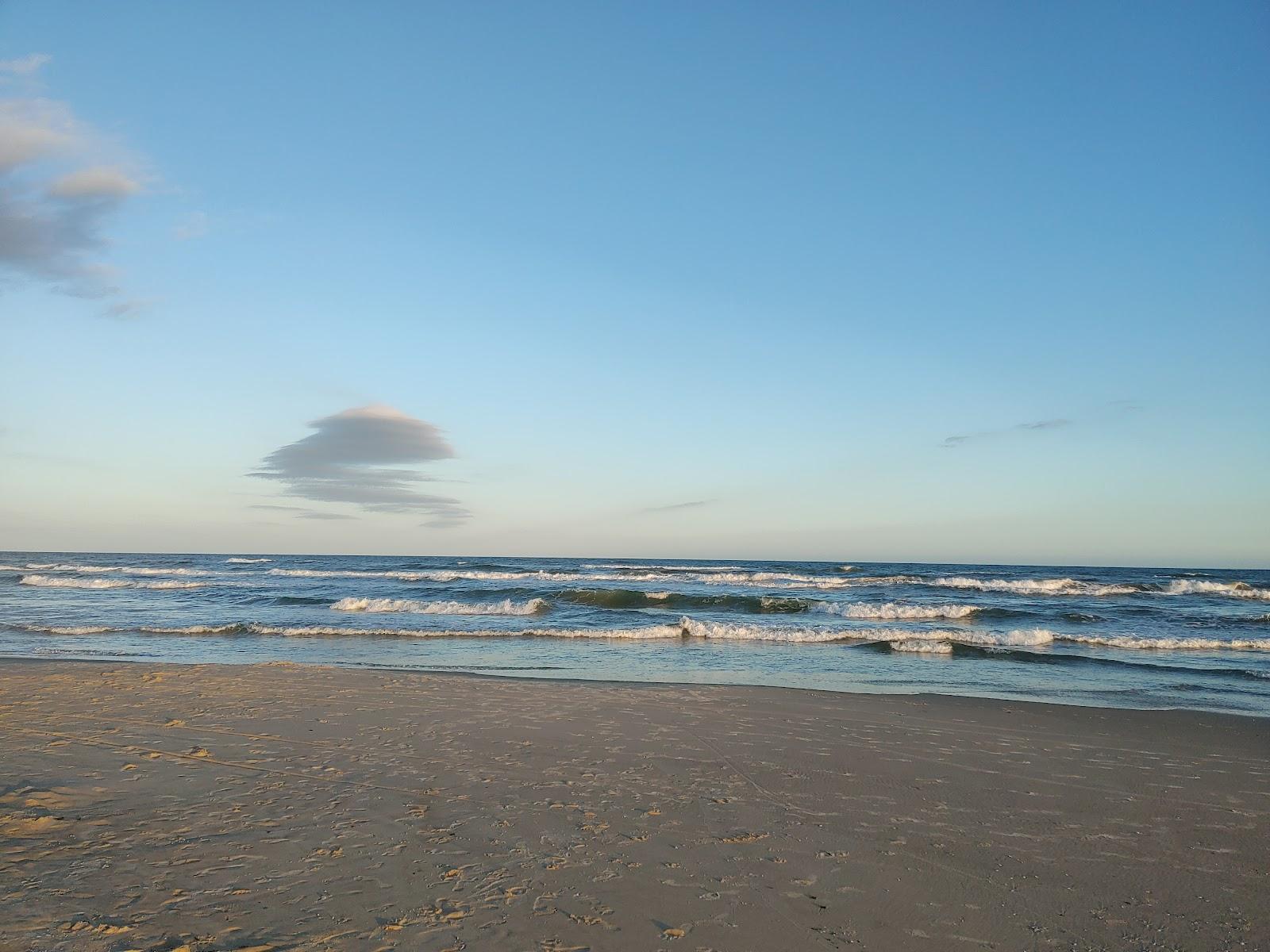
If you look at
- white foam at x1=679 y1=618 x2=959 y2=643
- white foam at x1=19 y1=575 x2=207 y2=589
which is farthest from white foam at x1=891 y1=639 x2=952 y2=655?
white foam at x1=19 y1=575 x2=207 y2=589

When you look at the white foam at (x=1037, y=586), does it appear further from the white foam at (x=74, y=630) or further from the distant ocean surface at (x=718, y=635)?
the white foam at (x=74, y=630)

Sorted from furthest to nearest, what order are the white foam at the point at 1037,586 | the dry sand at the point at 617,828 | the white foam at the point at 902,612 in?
the white foam at the point at 1037,586, the white foam at the point at 902,612, the dry sand at the point at 617,828

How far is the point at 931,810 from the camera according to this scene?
244 inches

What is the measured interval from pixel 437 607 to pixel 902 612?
15.1 m

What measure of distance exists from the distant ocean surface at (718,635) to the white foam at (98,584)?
0.48 metres

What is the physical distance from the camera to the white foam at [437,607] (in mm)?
24703

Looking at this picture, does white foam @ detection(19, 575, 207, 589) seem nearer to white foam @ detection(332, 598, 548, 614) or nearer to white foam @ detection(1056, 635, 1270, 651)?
white foam @ detection(332, 598, 548, 614)

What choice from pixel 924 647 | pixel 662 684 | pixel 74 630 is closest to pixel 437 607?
pixel 74 630

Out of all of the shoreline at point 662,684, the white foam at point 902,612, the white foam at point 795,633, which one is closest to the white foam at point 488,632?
the white foam at point 795,633

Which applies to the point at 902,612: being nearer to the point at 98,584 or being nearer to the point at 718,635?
the point at 718,635

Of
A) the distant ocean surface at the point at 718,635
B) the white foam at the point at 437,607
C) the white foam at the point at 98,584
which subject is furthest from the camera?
the white foam at the point at 98,584

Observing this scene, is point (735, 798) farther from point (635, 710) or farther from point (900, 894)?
point (635, 710)

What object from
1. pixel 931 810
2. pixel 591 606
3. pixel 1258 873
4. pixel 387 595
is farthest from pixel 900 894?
pixel 387 595

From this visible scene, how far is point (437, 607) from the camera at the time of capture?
25109 mm
